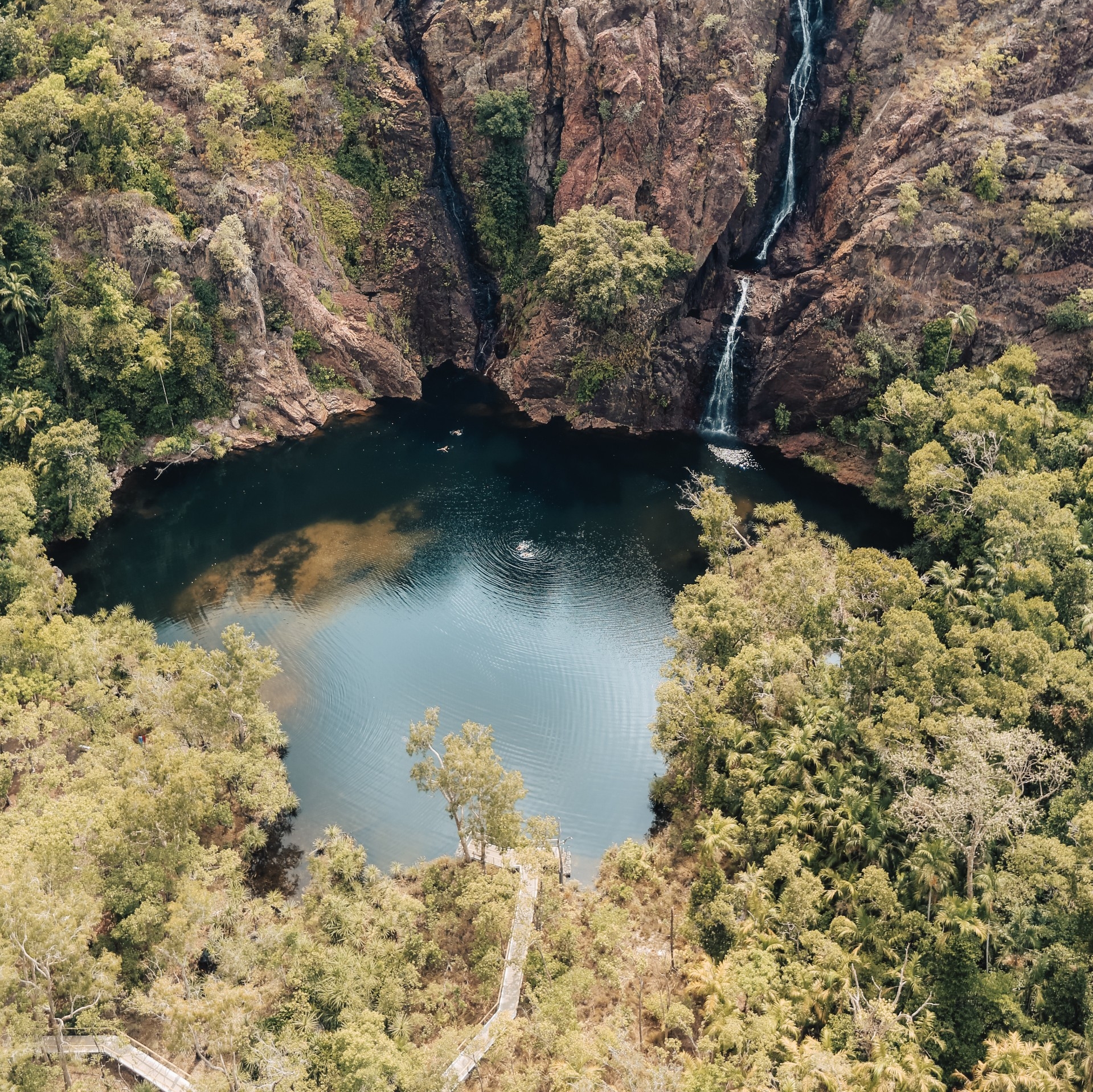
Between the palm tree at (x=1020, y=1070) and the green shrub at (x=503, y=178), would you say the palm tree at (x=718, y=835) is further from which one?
the green shrub at (x=503, y=178)

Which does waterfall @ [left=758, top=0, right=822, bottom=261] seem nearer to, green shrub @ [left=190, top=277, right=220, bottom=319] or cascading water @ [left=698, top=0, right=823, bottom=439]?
cascading water @ [left=698, top=0, right=823, bottom=439]

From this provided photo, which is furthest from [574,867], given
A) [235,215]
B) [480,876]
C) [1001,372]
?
[235,215]

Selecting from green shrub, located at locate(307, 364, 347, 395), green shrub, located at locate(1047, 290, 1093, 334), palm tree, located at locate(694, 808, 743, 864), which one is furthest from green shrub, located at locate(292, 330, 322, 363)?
green shrub, located at locate(1047, 290, 1093, 334)

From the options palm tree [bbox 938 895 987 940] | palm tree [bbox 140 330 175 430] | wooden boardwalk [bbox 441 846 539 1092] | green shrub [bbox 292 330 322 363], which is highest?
green shrub [bbox 292 330 322 363]

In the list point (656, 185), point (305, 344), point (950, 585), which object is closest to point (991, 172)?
point (656, 185)

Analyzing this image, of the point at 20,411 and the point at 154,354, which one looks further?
the point at 154,354

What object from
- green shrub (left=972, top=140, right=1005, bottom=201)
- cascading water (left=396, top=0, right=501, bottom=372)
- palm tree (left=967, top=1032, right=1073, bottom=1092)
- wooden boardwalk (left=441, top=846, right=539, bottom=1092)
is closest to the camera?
palm tree (left=967, top=1032, right=1073, bottom=1092)

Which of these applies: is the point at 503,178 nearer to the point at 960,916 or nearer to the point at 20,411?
the point at 20,411
